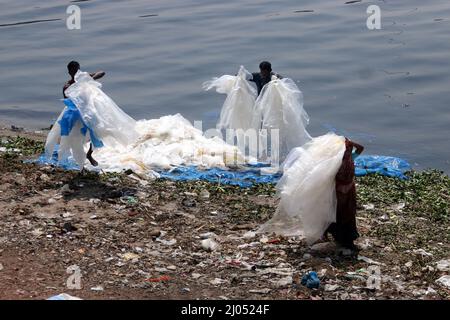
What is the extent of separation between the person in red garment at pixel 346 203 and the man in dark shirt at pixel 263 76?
10.8ft

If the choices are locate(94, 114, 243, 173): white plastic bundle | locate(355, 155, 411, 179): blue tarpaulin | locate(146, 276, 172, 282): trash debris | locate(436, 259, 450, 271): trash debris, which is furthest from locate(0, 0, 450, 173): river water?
locate(146, 276, 172, 282): trash debris

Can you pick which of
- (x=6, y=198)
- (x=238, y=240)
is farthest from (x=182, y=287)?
(x=6, y=198)

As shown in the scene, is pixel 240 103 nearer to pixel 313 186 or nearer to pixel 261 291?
pixel 313 186

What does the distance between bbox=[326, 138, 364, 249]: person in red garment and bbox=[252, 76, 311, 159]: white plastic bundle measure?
2808mm

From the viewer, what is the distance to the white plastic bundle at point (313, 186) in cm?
779

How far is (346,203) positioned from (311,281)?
1.04m

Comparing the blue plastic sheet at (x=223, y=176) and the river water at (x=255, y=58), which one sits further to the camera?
the river water at (x=255, y=58)

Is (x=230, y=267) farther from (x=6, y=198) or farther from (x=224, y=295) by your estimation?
(x=6, y=198)

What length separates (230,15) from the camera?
21.2m

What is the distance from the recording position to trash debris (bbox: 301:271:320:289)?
7.14 meters

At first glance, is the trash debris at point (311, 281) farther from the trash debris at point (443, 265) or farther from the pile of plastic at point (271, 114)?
the pile of plastic at point (271, 114)

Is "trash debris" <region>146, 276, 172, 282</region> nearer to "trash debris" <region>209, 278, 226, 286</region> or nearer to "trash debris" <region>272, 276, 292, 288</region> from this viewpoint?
"trash debris" <region>209, 278, 226, 286</region>

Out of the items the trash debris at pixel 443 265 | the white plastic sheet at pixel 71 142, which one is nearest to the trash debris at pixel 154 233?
the white plastic sheet at pixel 71 142

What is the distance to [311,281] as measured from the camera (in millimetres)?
7156
